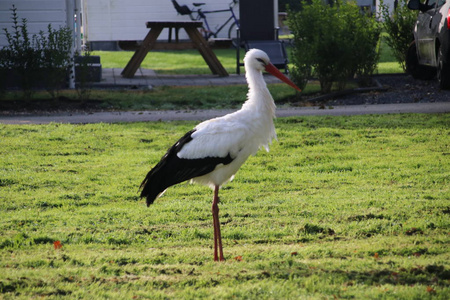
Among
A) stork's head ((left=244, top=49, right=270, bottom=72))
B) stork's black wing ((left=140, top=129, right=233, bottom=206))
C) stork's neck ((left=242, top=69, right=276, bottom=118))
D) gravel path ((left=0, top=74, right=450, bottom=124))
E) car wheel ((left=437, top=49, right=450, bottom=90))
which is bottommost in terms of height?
gravel path ((left=0, top=74, right=450, bottom=124))

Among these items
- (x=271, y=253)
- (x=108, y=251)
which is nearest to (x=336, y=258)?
(x=271, y=253)

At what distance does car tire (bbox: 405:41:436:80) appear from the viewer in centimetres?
1580

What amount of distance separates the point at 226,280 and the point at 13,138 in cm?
692

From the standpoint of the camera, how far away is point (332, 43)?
14477 millimetres

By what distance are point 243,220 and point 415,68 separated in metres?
10.7

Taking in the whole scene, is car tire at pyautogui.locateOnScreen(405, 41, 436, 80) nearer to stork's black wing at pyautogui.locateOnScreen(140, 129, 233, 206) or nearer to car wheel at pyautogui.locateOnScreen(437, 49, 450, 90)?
car wheel at pyautogui.locateOnScreen(437, 49, 450, 90)

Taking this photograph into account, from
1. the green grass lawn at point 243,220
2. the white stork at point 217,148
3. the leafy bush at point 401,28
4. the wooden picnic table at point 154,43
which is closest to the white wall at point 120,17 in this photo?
the wooden picnic table at point 154,43

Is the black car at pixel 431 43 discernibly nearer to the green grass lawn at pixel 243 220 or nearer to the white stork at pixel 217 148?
the green grass lawn at pixel 243 220

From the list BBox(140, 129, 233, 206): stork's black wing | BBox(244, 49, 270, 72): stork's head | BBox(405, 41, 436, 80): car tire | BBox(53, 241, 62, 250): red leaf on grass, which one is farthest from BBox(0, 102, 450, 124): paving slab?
BBox(53, 241, 62, 250): red leaf on grass

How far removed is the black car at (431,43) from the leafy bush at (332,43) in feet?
3.47

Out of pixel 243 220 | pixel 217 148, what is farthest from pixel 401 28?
pixel 217 148

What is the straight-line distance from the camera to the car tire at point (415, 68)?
15805 mm

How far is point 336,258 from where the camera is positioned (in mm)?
5129

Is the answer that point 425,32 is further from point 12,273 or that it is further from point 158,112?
point 12,273
